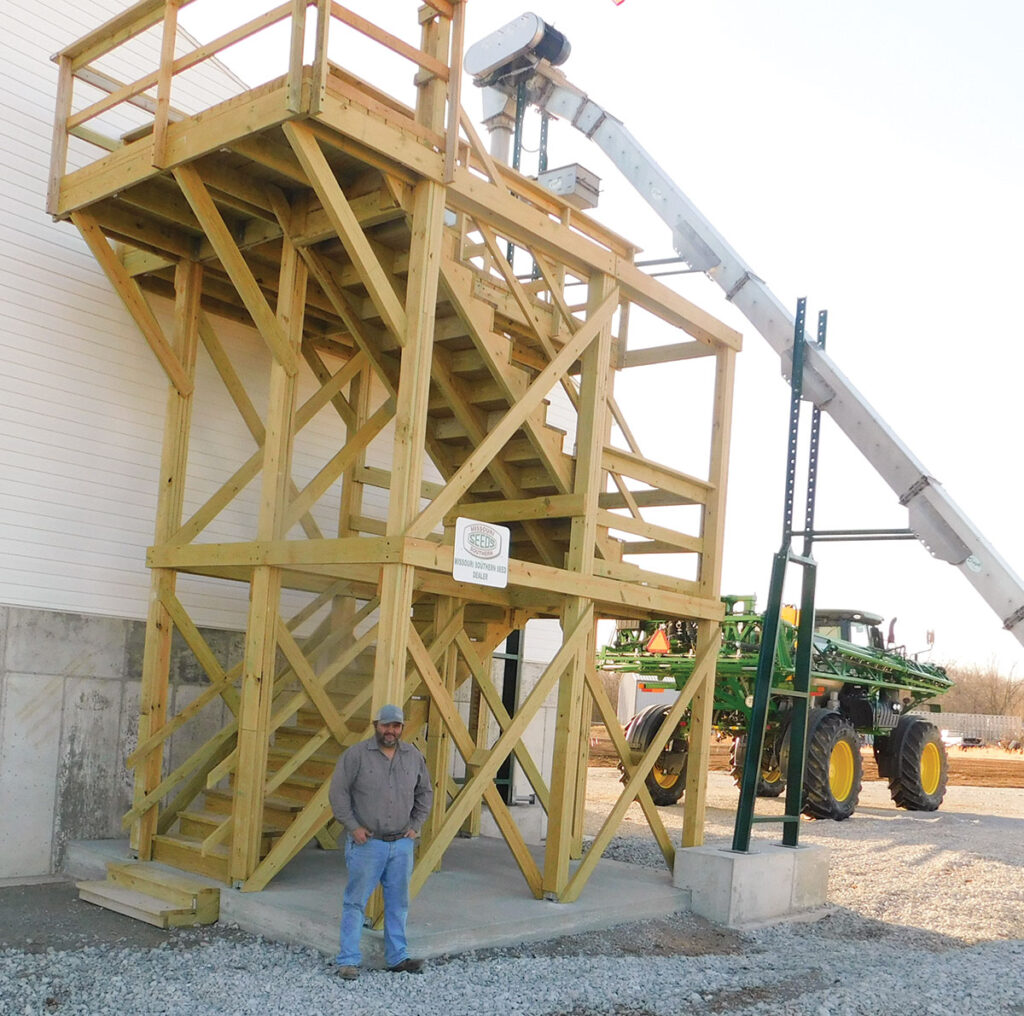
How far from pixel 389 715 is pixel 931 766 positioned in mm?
14773

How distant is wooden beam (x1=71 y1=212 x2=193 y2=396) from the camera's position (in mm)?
9281

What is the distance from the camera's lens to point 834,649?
17.8 metres

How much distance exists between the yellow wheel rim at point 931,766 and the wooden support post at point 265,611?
45.7 feet

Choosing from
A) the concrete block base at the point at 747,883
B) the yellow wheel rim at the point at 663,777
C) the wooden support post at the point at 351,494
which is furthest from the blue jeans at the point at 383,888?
the yellow wheel rim at the point at 663,777

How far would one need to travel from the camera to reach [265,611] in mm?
8594

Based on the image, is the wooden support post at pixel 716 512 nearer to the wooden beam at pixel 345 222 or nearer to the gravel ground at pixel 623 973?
the gravel ground at pixel 623 973

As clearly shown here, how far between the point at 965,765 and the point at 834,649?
13.9 metres

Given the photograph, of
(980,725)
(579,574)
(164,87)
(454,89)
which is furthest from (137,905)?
(980,725)

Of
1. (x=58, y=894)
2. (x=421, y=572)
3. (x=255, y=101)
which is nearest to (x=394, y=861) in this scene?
(x=421, y=572)

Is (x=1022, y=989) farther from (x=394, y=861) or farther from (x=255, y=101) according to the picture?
(x=255, y=101)

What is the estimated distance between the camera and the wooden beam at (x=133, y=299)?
365 inches

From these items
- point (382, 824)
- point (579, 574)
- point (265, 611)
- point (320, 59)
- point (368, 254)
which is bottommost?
point (382, 824)

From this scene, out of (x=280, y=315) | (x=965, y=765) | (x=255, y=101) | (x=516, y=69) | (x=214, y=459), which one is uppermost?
(x=516, y=69)

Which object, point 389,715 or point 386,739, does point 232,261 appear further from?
point 386,739
